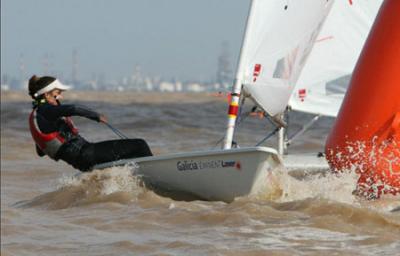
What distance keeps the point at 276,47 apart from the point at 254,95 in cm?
46

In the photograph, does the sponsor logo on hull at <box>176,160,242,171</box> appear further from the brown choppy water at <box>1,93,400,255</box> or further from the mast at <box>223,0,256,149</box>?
the mast at <box>223,0,256,149</box>

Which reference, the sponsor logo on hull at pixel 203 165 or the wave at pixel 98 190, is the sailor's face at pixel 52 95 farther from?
the sponsor logo on hull at pixel 203 165

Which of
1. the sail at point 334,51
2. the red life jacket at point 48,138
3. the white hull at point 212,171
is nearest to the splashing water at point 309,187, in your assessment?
the white hull at point 212,171

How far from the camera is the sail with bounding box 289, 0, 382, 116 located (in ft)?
32.8

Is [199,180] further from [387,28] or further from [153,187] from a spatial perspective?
[387,28]

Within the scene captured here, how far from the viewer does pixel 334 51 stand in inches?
396

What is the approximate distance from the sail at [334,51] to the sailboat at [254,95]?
1762 millimetres

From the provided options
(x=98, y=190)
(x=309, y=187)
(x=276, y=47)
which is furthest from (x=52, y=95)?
(x=309, y=187)

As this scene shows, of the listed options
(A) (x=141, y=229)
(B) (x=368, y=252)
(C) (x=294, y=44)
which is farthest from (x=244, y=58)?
(B) (x=368, y=252)

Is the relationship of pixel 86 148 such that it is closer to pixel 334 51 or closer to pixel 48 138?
pixel 48 138

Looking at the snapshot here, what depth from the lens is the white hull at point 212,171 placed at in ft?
21.6

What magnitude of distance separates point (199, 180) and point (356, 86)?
1324 millimetres

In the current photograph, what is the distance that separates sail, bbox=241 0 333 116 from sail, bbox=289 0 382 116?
185cm

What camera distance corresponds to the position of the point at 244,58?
7.67 m
